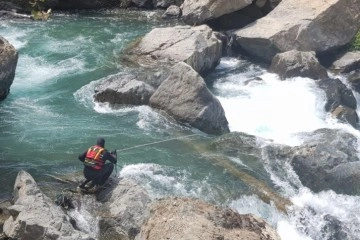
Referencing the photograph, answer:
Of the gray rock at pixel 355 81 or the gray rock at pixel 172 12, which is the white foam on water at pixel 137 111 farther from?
the gray rock at pixel 172 12

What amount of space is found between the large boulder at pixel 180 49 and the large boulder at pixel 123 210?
910cm

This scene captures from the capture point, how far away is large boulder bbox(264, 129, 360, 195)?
12.7 metres

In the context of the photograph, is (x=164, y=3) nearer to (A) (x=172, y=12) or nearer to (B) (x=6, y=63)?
(A) (x=172, y=12)

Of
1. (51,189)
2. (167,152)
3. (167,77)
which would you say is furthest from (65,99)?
(51,189)

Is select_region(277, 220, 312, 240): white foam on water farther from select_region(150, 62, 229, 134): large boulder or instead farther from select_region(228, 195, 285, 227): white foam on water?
select_region(150, 62, 229, 134): large boulder


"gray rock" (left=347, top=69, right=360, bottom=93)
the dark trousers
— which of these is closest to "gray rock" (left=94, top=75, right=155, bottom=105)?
the dark trousers

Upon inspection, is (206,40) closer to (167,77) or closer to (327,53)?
(167,77)

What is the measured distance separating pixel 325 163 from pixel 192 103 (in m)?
4.48

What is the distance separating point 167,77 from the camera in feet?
55.0

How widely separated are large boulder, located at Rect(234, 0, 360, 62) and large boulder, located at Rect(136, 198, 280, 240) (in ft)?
44.6

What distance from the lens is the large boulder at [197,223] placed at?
7.28 m

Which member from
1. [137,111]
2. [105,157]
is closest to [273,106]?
[137,111]

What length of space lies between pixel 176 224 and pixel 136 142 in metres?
7.07

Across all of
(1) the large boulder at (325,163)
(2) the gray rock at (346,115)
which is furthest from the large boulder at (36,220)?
(2) the gray rock at (346,115)
